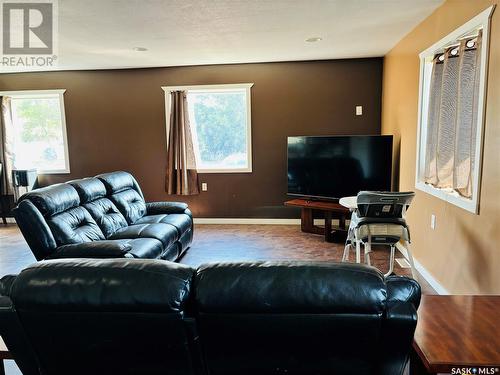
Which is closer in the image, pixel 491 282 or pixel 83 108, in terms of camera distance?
pixel 491 282

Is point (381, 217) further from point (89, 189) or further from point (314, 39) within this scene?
point (89, 189)

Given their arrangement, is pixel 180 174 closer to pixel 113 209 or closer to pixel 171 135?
pixel 171 135

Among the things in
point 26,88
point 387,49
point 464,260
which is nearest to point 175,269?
point 464,260

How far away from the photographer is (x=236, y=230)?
5.32 metres

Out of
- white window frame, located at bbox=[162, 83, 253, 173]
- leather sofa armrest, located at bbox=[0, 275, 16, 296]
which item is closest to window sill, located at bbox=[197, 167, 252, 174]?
white window frame, located at bbox=[162, 83, 253, 173]

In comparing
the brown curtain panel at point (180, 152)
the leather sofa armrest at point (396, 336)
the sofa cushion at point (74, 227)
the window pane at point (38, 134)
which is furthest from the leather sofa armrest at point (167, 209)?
the leather sofa armrest at point (396, 336)

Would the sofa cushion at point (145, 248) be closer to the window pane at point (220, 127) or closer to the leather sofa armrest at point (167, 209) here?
the leather sofa armrest at point (167, 209)

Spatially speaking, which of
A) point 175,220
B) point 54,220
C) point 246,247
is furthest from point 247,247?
point 54,220

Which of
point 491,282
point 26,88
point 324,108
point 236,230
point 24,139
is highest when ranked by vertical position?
point 26,88

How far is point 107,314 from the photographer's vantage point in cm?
105

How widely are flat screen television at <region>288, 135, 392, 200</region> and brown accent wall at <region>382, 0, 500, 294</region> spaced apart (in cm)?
25

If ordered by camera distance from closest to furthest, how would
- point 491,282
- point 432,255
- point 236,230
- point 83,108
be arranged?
1. point 491,282
2. point 432,255
3. point 236,230
4. point 83,108

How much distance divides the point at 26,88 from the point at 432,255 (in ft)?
20.8

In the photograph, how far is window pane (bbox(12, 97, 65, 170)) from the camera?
5941mm
